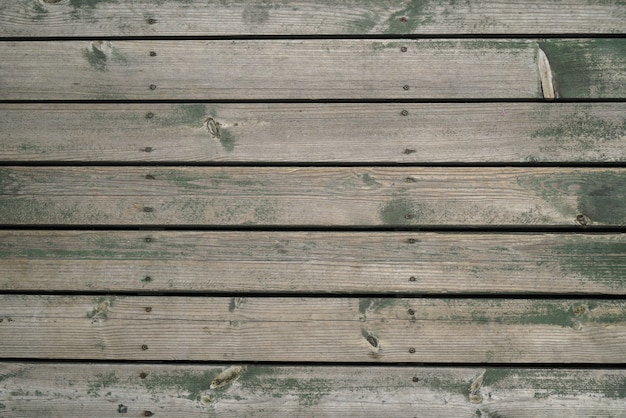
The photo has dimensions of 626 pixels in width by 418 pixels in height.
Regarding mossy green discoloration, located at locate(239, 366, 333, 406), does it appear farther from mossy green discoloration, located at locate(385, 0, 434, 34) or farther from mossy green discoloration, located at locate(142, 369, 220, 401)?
mossy green discoloration, located at locate(385, 0, 434, 34)

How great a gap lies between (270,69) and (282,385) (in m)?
1.12

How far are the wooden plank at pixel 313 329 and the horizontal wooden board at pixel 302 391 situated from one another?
0.05 metres

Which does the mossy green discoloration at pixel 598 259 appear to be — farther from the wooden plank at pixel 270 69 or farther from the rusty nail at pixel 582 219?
the wooden plank at pixel 270 69

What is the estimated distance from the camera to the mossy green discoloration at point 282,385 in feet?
6.50

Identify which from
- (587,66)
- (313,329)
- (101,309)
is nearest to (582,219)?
(587,66)

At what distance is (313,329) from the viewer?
6.52ft

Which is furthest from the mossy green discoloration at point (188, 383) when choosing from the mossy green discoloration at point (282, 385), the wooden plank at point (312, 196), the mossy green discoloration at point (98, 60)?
the mossy green discoloration at point (98, 60)

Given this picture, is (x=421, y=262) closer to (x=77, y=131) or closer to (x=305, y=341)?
(x=305, y=341)

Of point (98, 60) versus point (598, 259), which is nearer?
point (598, 259)

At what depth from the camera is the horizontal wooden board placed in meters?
1.95

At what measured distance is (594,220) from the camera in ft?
6.45

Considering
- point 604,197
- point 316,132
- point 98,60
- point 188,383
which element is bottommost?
point 188,383

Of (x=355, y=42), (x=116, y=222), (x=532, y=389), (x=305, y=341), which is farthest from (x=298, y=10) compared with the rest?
(x=532, y=389)

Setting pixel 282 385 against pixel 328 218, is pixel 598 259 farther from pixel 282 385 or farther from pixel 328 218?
pixel 282 385
